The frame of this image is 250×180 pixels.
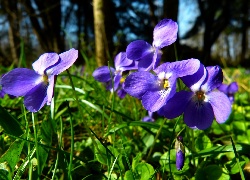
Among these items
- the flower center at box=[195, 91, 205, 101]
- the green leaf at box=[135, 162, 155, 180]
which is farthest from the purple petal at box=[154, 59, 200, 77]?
the green leaf at box=[135, 162, 155, 180]

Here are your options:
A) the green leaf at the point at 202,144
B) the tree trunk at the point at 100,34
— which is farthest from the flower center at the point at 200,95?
the tree trunk at the point at 100,34

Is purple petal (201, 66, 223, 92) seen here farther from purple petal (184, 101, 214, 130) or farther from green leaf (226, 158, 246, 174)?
green leaf (226, 158, 246, 174)

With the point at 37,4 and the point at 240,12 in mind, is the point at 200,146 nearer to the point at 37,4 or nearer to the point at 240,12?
the point at 37,4

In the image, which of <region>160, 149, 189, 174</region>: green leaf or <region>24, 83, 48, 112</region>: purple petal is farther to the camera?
<region>160, 149, 189, 174</region>: green leaf

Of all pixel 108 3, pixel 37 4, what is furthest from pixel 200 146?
pixel 37 4

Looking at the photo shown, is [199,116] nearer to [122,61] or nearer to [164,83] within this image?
[164,83]

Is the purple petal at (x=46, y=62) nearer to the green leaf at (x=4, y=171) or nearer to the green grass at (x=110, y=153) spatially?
the green grass at (x=110, y=153)
